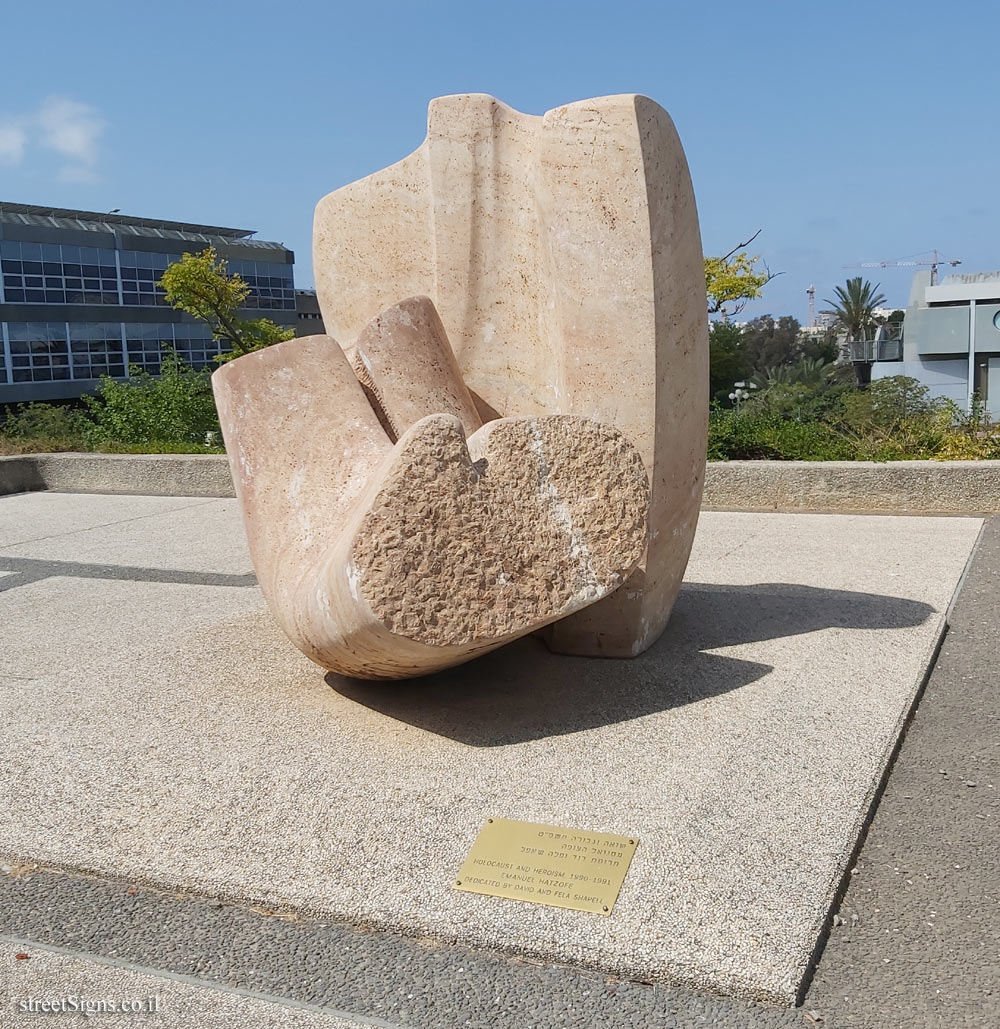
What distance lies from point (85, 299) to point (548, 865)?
3941 cm

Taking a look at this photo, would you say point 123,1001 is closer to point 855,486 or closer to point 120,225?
point 855,486

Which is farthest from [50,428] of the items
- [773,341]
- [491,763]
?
[773,341]

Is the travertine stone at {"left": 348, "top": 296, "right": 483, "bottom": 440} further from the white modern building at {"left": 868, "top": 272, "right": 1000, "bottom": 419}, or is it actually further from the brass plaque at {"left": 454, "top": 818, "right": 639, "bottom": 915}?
the white modern building at {"left": 868, "top": 272, "right": 1000, "bottom": 419}

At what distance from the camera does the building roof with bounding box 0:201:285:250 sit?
125ft

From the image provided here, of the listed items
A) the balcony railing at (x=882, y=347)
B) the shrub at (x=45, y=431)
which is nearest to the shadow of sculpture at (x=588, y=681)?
the shrub at (x=45, y=431)

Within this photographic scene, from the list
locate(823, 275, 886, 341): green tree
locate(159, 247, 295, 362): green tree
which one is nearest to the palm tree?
locate(823, 275, 886, 341): green tree

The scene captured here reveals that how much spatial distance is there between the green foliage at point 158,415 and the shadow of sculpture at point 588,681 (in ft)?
32.5

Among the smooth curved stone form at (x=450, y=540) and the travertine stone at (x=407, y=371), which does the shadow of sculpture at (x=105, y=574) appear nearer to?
the travertine stone at (x=407, y=371)

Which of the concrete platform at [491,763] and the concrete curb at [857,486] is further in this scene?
the concrete curb at [857,486]

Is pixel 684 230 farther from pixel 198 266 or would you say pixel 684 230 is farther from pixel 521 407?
pixel 198 266

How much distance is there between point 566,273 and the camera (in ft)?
14.8

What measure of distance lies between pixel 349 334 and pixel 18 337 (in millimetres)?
34920

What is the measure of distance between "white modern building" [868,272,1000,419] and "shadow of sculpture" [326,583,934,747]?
28.8 metres

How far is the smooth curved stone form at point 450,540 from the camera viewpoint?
3.53 metres
